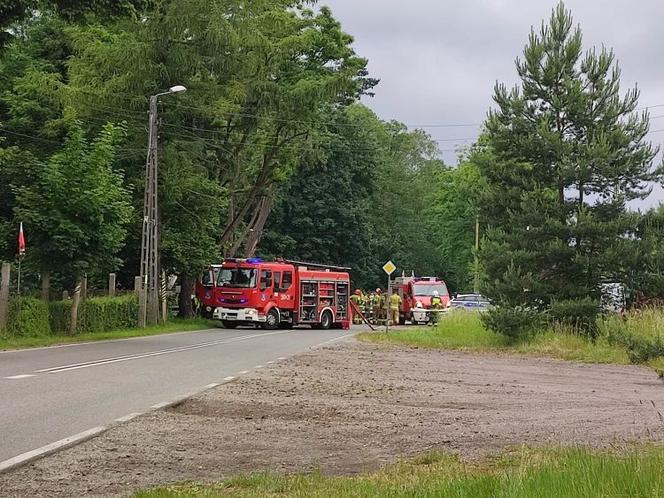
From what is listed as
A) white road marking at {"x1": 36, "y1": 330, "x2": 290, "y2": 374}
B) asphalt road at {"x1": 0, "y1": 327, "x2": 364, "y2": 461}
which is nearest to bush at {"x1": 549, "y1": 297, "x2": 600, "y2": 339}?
asphalt road at {"x1": 0, "y1": 327, "x2": 364, "y2": 461}

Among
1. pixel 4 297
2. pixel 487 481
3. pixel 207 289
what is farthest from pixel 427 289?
pixel 487 481

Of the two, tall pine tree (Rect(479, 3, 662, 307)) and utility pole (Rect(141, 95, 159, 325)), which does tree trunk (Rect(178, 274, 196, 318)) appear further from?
→ tall pine tree (Rect(479, 3, 662, 307))

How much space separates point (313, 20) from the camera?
44.4 metres

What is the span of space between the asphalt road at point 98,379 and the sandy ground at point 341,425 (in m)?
0.61

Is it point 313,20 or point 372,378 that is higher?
point 313,20

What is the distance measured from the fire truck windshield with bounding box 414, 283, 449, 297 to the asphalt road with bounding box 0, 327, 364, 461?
22686mm

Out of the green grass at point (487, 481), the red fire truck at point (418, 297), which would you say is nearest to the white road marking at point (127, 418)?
the green grass at point (487, 481)

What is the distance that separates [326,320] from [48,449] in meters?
33.4

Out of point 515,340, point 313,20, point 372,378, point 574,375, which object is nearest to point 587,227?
point 515,340

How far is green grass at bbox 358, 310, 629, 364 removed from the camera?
70.9 ft

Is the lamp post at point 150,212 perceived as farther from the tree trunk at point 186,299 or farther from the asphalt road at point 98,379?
the tree trunk at point 186,299

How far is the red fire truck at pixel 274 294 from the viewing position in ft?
124

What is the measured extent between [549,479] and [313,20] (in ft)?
135

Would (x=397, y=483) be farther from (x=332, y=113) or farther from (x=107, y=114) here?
(x=332, y=113)
